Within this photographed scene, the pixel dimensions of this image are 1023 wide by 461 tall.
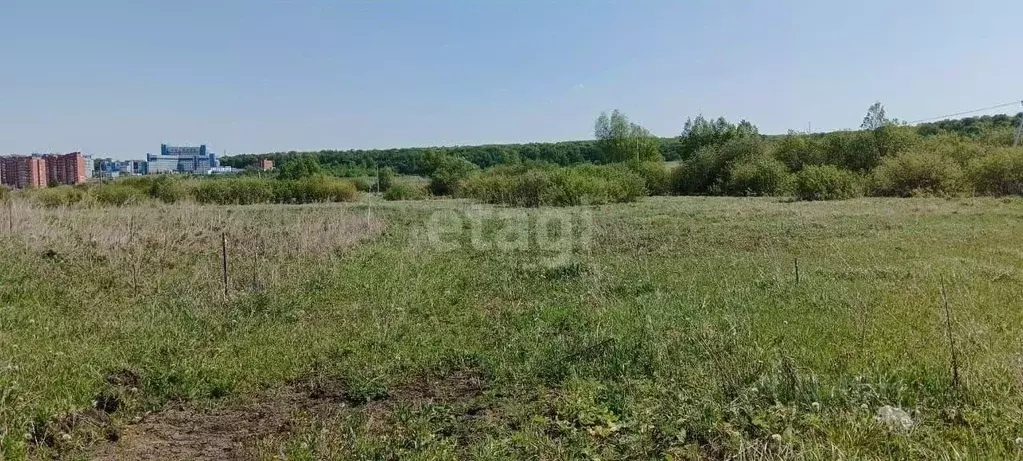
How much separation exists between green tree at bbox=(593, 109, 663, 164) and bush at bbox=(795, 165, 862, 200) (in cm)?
2642

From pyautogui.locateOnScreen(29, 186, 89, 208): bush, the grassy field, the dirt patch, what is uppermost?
pyautogui.locateOnScreen(29, 186, 89, 208): bush

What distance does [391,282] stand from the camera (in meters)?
7.95

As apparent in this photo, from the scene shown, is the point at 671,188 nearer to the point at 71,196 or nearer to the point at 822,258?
the point at 822,258

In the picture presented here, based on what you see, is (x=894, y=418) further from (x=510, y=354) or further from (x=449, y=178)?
(x=449, y=178)

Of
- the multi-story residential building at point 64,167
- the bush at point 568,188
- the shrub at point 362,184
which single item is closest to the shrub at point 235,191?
the shrub at point 362,184

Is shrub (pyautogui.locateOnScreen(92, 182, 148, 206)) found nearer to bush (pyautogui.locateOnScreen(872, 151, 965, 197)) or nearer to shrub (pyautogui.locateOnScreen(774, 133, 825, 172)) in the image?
shrub (pyautogui.locateOnScreen(774, 133, 825, 172))

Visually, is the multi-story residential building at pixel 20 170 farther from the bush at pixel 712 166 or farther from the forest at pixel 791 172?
the bush at pixel 712 166

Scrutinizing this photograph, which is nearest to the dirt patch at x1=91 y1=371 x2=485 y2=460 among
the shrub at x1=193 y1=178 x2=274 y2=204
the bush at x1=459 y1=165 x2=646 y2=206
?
the bush at x1=459 y1=165 x2=646 y2=206

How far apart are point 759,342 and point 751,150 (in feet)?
118

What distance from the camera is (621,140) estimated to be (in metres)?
57.2

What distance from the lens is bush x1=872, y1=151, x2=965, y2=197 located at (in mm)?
25891

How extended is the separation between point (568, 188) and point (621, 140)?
3083cm

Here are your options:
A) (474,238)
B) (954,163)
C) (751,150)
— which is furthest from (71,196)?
(954,163)

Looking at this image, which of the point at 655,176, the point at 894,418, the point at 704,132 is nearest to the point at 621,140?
the point at 704,132
